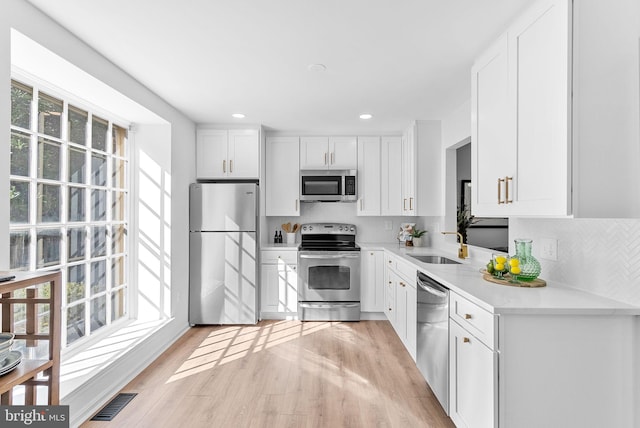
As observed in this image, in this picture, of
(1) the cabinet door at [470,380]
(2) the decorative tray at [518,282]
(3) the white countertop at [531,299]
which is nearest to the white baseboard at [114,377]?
(1) the cabinet door at [470,380]

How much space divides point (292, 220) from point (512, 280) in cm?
322

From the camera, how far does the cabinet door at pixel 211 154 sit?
421 cm

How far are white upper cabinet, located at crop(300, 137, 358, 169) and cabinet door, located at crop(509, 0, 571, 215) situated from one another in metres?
2.67

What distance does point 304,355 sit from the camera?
10.5 ft

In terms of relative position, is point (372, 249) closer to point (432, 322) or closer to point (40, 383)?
point (432, 322)

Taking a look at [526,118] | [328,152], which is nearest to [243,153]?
[328,152]

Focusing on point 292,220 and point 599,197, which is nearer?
point 599,197

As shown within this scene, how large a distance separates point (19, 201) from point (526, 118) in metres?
2.89

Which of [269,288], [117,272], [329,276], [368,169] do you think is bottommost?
[269,288]

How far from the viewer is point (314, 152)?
4.50 m

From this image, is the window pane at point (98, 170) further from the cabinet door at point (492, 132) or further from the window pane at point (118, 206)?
the cabinet door at point (492, 132)

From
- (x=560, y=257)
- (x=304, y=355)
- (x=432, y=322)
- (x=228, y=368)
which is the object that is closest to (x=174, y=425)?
(x=228, y=368)

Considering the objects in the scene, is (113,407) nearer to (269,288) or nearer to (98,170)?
(98,170)

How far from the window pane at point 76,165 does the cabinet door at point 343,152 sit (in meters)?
2.66
